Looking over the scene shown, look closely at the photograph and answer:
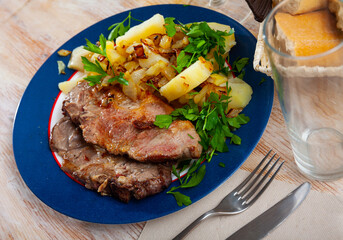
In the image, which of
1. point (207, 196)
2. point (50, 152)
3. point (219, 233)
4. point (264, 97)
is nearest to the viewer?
point (219, 233)

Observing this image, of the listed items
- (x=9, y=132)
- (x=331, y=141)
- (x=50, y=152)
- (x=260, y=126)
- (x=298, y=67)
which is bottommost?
(x=9, y=132)

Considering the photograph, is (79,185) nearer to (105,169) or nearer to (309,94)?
(105,169)

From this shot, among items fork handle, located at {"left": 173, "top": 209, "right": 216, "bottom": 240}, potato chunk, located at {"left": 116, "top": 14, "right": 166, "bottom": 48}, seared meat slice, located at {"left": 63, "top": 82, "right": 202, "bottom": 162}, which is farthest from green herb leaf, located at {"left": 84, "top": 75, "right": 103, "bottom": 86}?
fork handle, located at {"left": 173, "top": 209, "right": 216, "bottom": 240}

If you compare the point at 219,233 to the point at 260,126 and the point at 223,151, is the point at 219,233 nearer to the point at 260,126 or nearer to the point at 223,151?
the point at 223,151

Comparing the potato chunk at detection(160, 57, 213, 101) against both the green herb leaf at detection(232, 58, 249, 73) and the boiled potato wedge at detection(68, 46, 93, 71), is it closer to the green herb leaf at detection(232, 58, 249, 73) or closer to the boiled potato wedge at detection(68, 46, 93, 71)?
the green herb leaf at detection(232, 58, 249, 73)

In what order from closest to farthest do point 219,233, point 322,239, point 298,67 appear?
point 298,67
point 322,239
point 219,233

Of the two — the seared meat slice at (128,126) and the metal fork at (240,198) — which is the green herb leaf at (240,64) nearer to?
the seared meat slice at (128,126)

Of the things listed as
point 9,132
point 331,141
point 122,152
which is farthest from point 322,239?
point 9,132

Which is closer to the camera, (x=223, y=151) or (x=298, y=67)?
(x=298, y=67)

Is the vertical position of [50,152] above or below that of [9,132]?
above
